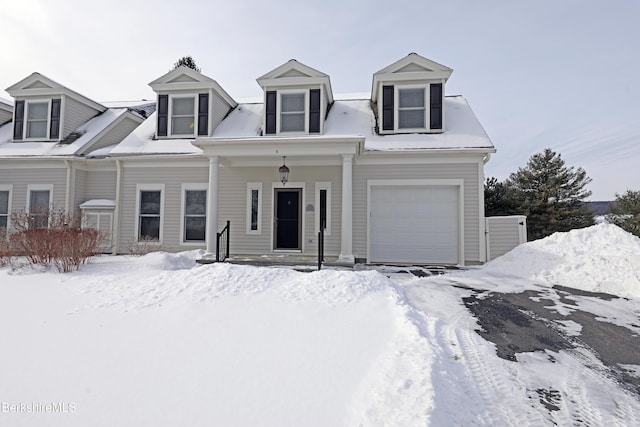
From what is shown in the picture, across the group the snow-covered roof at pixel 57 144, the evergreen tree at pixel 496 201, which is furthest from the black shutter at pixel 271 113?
the evergreen tree at pixel 496 201

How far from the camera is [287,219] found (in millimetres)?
9953

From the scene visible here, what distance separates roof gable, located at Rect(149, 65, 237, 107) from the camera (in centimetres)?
1065

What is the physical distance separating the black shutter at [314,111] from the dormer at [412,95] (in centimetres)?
188

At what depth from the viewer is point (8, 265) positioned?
275 inches

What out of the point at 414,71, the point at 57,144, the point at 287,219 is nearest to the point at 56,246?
the point at 287,219

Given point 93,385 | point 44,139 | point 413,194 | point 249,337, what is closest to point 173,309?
point 249,337

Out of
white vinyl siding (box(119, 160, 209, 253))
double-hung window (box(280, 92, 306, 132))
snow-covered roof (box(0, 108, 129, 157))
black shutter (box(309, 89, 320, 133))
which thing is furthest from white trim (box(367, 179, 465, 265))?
snow-covered roof (box(0, 108, 129, 157))

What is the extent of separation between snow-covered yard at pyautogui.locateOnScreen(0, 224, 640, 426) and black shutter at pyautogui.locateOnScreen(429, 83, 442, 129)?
596 centimetres

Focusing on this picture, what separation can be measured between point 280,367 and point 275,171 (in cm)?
762

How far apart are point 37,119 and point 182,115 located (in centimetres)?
524

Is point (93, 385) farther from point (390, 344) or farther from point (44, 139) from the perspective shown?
point (44, 139)

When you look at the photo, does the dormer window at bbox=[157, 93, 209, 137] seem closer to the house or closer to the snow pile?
the house

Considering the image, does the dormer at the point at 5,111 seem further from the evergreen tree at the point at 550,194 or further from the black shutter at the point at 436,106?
the evergreen tree at the point at 550,194

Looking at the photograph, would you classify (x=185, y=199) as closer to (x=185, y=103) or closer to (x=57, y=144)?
(x=185, y=103)
